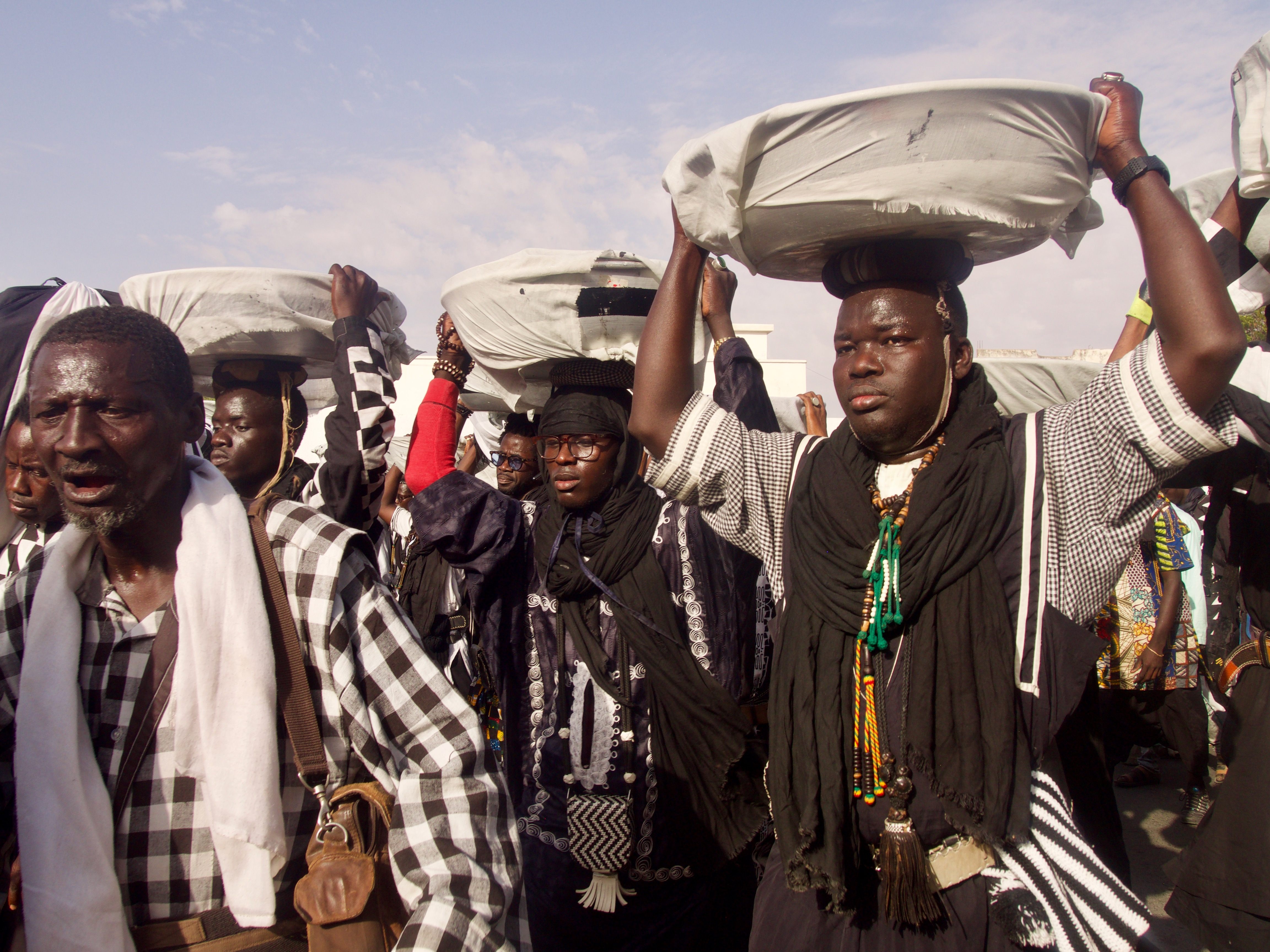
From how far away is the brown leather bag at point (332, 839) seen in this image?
154 cm

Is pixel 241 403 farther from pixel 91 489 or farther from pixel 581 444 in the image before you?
pixel 91 489

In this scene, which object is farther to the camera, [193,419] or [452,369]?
[452,369]

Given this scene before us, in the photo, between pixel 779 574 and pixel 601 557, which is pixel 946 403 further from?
A: pixel 601 557

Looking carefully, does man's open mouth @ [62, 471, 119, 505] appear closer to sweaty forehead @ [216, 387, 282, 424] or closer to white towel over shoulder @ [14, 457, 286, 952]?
white towel over shoulder @ [14, 457, 286, 952]

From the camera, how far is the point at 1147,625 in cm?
537

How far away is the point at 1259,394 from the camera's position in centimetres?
404

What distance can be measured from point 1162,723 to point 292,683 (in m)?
5.45

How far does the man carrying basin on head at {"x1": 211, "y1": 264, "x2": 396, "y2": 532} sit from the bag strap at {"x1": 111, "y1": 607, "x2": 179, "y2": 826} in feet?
2.78

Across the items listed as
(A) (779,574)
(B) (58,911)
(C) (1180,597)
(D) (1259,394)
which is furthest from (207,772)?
(C) (1180,597)

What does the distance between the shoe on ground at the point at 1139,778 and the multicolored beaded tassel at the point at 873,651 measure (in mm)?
6007

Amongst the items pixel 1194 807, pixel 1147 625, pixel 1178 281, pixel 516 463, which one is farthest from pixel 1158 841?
pixel 1178 281

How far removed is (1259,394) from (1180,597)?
179 centimetres

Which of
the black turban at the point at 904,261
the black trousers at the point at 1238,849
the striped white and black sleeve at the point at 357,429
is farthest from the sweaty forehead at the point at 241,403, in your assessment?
the black trousers at the point at 1238,849

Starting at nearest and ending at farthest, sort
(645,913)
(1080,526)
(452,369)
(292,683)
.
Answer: (292,683)
(1080,526)
(645,913)
(452,369)
